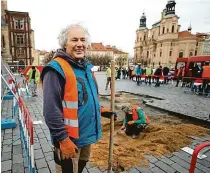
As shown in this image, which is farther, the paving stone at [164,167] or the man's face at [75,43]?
the paving stone at [164,167]

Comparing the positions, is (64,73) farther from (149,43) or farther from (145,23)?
(145,23)

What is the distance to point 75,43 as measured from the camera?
1.77 metres

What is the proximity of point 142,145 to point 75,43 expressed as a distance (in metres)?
3.03

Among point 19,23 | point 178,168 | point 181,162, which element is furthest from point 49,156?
point 19,23

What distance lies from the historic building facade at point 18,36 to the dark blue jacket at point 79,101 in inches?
1778

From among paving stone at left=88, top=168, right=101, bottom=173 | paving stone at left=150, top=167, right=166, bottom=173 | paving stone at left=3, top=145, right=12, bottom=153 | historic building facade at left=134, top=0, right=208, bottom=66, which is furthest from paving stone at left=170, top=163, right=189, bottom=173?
historic building facade at left=134, top=0, right=208, bottom=66

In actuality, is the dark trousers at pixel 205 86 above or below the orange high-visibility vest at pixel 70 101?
below

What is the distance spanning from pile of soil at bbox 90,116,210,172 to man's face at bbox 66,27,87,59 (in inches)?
86.6

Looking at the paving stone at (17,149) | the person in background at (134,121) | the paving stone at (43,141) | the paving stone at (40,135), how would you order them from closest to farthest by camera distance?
the paving stone at (17,149) → the paving stone at (43,141) → the paving stone at (40,135) → the person in background at (134,121)

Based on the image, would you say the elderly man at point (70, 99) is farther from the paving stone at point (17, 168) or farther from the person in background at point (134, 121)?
the person in background at point (134, 121)

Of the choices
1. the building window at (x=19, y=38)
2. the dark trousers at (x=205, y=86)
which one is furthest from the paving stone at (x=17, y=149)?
the building window at (x=19, y=38)

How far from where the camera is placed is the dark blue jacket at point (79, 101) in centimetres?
157

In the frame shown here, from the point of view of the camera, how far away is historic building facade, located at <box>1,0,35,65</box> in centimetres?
4170

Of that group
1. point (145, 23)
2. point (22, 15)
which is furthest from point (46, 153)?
point (145, 23)
